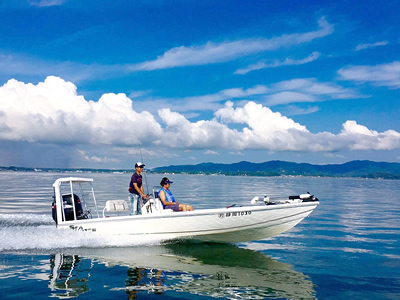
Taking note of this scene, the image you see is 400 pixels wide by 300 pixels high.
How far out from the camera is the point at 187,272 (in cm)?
888

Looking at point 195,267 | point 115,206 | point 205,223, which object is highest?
point 115,206

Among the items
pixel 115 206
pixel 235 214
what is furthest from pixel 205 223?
pixel 115 206

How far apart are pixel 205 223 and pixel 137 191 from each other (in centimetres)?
270

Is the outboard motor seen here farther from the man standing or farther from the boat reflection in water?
the man standing

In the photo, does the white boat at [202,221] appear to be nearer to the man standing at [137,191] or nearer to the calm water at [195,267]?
the calm water at [195,267]

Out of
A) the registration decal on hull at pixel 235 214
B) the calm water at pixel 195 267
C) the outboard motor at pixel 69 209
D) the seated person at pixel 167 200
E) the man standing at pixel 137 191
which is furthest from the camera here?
the man standing at pixel 137 191

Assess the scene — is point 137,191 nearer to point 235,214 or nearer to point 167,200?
point 167,200

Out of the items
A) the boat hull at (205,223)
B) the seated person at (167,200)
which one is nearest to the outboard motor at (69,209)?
the boat hull at (205,223)

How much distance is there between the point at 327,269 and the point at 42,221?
11699 millimetres

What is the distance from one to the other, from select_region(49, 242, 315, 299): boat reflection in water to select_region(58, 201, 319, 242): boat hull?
55cm

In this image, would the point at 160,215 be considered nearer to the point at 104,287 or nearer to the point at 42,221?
the point at 104,287

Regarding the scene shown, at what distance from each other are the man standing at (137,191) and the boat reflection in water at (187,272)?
1.49 metres

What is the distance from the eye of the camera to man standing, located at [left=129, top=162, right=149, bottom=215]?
1195 centimetres

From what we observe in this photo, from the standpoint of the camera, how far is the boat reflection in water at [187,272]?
7469 mm
